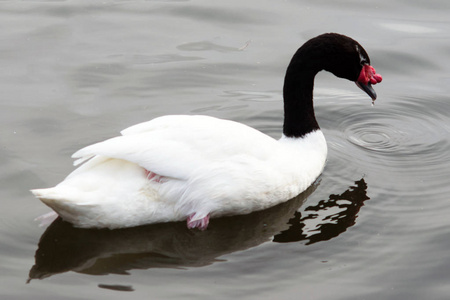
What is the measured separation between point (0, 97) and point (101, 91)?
112 cm

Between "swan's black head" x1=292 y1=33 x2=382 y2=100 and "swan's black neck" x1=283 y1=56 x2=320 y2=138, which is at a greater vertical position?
"swan's black head" x1=292 y1=33 x2=382 y2=100

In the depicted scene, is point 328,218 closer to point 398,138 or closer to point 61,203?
point 398,138

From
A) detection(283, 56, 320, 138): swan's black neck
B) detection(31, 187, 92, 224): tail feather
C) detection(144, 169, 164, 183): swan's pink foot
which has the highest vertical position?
detection(283, 56, 320, 138): swan's black neck

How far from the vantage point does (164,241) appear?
6789 millimetres

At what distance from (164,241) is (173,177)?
54 cm

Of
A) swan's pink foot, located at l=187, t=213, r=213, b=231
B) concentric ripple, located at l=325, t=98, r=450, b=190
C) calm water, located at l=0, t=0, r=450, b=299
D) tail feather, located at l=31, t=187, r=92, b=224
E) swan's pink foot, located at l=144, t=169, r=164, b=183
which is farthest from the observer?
concentric ripple, located at l=325, t=98, r=450, b=190

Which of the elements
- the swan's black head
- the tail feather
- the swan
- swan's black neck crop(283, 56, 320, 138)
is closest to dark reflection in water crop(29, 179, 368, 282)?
the swan

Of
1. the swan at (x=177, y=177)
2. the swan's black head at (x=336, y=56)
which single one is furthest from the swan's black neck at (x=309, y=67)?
the swan at (x=177, y=177)

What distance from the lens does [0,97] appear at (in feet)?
30.4

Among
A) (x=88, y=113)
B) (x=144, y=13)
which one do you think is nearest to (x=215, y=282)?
(x=88, y=113)

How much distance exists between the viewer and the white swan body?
256 inches

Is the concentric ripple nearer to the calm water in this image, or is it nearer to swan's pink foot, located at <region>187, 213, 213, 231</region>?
the calm water

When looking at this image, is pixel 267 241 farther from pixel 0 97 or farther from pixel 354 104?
pixel 0 97

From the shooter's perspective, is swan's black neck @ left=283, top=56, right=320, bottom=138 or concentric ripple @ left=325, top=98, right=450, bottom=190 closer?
swan's black neck @ left=283, top=56, right=320, bottom=138
